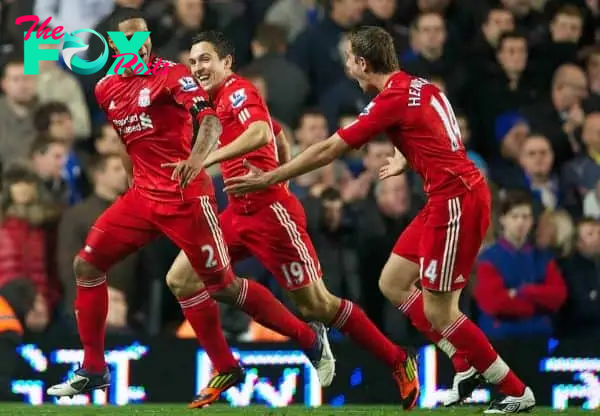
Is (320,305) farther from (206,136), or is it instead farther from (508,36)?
(508,36)

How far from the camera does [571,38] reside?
15578mm

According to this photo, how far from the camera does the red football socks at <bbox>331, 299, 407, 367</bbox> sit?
402 inches

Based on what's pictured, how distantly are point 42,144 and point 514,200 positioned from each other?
3.70 metres

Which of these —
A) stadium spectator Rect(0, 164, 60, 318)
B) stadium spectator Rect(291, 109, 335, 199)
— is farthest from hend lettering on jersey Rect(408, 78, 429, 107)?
stadium spectator Rect(0, 164, 60, 318)

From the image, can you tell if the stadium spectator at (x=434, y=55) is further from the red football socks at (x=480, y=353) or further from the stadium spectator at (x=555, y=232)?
the red football socks at (x=480, y=353)

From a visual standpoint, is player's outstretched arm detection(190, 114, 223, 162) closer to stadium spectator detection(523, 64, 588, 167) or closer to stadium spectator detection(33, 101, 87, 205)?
stadium spectator detection(33, 101, 87, 205)

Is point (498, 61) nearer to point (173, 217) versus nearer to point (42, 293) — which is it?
point (42, 293)

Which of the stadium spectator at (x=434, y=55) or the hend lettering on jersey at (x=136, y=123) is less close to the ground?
the stadium spectator at (x=434, y=55)

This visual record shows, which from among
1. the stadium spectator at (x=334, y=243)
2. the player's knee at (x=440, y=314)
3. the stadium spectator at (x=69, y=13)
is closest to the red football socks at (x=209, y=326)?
the player's knee at (x=440, y=314)

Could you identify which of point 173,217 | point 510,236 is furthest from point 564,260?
point 173,217

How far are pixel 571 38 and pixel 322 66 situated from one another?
2531 millimetres

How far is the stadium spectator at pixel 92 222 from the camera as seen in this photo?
12.3 metres

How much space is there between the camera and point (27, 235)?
1238cm

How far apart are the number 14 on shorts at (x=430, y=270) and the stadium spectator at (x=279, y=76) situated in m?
5.10
